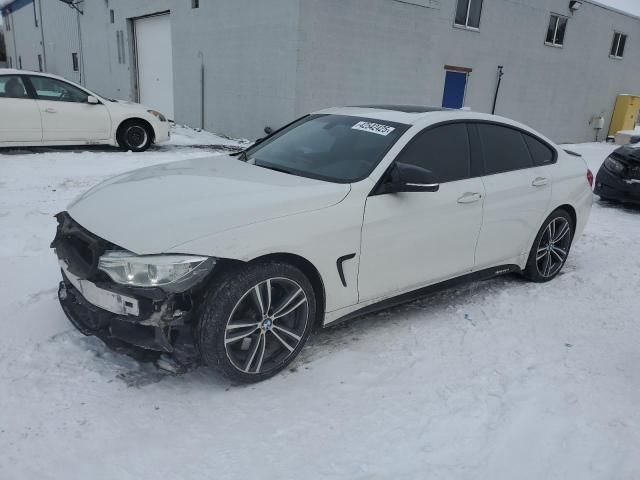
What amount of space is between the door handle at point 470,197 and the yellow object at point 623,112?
1943 centimetres

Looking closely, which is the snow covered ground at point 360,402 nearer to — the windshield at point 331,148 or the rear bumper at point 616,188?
the windshield at point 331,148

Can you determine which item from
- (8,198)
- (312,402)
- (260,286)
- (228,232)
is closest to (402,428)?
(312,402)

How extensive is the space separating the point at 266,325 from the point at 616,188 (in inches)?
279

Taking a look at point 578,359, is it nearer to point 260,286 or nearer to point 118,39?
point 260,286

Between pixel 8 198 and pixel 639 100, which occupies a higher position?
pixel 639 100

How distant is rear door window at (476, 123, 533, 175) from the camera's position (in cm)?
420

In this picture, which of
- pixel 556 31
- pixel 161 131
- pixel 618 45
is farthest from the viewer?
pixel 618 45

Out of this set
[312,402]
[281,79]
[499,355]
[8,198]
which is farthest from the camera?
[281,79]

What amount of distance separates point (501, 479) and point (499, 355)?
119cm

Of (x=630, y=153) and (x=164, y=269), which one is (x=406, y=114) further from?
(x=630, y=153)

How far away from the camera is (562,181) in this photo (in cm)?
477

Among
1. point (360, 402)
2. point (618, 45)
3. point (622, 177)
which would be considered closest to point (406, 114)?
point (360, 402)

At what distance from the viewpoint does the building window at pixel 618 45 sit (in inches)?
752

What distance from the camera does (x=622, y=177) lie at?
796 centimetres
